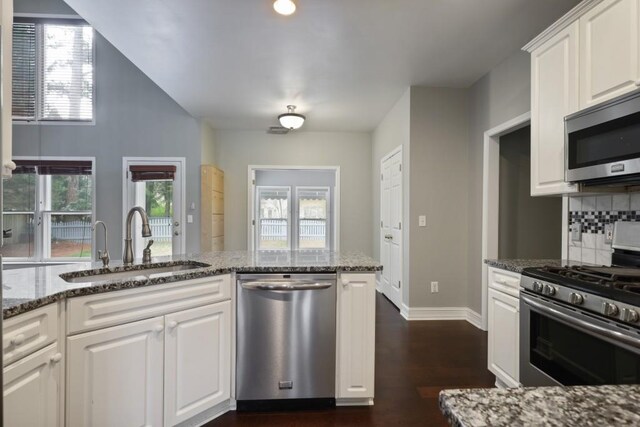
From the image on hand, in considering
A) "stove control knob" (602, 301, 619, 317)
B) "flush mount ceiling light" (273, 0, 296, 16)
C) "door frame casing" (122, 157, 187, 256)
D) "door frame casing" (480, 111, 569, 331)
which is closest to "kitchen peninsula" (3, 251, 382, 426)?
"stove control knob" (602, 301, 619, 317)

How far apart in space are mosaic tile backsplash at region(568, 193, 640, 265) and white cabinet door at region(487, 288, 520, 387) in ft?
2.04

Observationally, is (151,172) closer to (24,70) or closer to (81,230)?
(81,230)

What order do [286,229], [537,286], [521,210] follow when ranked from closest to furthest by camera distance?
[537,286], [521,210], [286,229]

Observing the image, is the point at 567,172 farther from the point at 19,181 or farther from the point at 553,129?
the point at 19,181

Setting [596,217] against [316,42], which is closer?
[596,217]

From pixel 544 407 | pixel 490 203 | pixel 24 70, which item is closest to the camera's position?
pixel 544 407

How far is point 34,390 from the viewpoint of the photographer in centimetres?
117

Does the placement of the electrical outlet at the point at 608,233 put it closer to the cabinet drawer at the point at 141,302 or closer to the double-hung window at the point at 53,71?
the cabinet drawer at the point at 141,302

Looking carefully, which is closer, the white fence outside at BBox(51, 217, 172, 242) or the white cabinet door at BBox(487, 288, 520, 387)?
the white cabinet door at BBox(487, 288, 520, 387)

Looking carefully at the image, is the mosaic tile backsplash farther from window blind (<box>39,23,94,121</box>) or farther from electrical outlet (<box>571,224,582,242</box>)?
window blind (<box>39,23,94,121</box>)

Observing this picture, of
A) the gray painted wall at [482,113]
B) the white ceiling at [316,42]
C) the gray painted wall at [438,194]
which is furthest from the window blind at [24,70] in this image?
the gray painted wall at [482,113]

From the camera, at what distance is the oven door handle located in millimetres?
1201

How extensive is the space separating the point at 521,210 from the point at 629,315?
2.53 meters

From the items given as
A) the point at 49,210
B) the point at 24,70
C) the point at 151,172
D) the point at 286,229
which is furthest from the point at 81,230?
the point at 286,229
